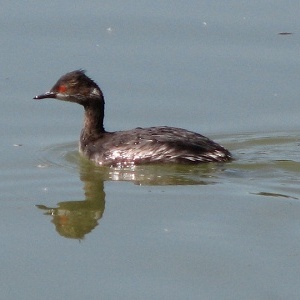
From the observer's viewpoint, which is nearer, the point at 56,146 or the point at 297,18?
the point at 56,146

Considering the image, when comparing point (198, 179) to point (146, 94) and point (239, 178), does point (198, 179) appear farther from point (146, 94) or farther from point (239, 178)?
point (146, 94)

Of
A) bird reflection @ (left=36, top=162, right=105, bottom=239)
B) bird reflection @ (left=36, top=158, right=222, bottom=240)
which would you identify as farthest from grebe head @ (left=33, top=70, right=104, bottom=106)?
bird reflection @ (left=36, top=162, right=105, bottom=239)

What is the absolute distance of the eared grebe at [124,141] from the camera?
13.9 m

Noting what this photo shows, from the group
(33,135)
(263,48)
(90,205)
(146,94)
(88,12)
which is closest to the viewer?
(90,205)

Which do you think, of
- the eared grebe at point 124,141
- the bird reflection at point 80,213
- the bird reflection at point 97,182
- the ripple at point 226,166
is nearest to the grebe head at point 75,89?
the eared grebe at point 124,141

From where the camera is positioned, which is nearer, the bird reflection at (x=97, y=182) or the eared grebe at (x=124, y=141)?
the bird reflection at (x=97, y=182)

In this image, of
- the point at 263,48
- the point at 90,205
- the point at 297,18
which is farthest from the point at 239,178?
the point at 297,18

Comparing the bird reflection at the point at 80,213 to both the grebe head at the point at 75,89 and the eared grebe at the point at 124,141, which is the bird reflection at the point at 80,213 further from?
the grebe head at the point at 75,89

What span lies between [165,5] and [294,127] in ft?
15.0

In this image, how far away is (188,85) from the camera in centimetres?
1616

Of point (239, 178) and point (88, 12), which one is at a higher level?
point (88, 12)

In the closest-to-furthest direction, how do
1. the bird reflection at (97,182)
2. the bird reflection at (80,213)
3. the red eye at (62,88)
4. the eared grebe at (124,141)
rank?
the bird reflection at (80,213) < the bird reflection at (97,182) < the eared grebe at (124,141) < the red eye at (62,88)

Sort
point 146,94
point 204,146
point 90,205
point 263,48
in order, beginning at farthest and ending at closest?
point 263,48
point 146,94
point 204,146
point 90,205

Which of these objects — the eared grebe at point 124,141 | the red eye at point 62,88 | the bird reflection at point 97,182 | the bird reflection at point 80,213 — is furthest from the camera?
the red eye at point 62,88
